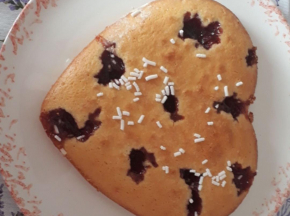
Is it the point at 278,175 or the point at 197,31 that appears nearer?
the point at 197,31

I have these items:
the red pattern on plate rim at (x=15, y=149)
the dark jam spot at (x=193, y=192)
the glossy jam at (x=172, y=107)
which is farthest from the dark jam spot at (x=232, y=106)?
the red pattern on plate rim at (x=15, y=149)

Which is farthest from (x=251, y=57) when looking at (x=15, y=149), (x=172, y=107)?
(x=15, y=149)

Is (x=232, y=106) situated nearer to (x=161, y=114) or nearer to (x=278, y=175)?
(x=161, y=114)

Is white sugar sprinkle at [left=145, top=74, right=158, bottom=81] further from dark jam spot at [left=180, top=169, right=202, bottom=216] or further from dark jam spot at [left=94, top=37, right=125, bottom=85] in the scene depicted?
dark jam spot at [left=180, top=169, right=202, bottom=216]

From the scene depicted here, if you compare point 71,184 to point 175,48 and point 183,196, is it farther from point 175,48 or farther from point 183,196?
point 175,48

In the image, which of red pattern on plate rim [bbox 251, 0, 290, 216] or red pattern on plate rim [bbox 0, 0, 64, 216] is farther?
red pattern on plate rim [bbox 251, 0, 290, 216]

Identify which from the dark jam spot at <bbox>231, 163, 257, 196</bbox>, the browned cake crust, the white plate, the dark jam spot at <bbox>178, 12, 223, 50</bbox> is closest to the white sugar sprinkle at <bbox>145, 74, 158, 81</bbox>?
the browned cake crust
